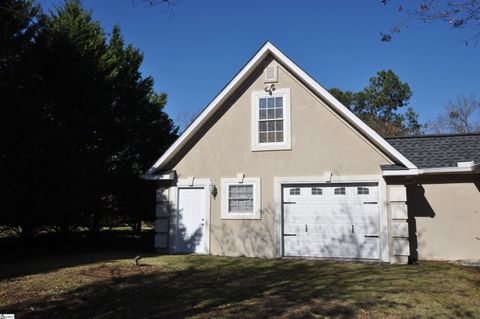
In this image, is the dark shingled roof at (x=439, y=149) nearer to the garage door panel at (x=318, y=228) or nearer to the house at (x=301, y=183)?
the house at (x=301, y=183)

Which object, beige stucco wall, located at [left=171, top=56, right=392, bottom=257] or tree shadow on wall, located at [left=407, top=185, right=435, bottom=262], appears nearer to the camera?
beige stucco wall, located at [left=171, top=56, right=392, bottom=257]

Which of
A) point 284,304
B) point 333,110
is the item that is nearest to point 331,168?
point 333,110

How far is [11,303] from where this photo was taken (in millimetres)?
6352

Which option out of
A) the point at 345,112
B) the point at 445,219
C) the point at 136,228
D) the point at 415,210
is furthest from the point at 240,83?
the point at 136,228

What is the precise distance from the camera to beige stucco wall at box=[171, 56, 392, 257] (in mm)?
11688

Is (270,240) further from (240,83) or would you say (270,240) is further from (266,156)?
(240,83)

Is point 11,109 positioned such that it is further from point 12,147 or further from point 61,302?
point 61,302

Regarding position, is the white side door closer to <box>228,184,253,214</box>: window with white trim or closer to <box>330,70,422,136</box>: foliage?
<box>228,184,253,214</box>: window with white trim

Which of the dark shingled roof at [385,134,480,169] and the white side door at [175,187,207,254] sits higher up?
the dark shingled roof at [385,134,480,169]

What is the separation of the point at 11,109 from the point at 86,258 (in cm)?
495

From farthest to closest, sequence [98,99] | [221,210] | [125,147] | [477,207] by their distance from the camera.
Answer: [125,147] < [98,99] < [221,210] < [477,207]

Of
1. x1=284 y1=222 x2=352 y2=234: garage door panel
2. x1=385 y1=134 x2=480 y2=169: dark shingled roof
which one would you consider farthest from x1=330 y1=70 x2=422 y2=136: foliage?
x1=284 y1=222 x2=352 y2=234: garage door panel

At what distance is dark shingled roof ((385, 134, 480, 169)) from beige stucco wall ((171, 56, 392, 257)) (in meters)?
1.47

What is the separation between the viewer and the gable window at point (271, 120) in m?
12.4
